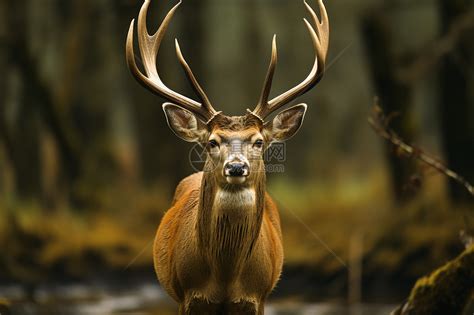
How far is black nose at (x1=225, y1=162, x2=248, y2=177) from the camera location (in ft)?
20.9

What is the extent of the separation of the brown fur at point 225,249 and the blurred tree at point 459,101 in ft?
21.0

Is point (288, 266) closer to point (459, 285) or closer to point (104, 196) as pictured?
point (104, 196)

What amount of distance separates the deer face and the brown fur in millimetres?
12

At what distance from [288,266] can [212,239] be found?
776 centimetres

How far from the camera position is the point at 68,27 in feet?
53.7

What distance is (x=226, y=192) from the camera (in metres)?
6.62

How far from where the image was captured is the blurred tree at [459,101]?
1320 centimetres

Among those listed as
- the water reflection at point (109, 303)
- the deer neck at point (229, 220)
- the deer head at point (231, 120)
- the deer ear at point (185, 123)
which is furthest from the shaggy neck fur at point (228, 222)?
the water reflection at point (109, 303)

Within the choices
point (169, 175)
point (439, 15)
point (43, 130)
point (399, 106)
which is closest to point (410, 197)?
point (399, 106)

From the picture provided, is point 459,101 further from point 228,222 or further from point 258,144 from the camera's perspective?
point 228,222

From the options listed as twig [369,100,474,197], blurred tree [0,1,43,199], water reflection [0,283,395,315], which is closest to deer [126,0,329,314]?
twig [369,100,474,197]

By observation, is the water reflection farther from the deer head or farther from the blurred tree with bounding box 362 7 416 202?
the deer head

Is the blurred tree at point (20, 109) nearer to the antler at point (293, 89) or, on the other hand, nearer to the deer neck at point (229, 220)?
the deer neck at point (229, 220)

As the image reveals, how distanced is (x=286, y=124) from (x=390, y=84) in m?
7.32
